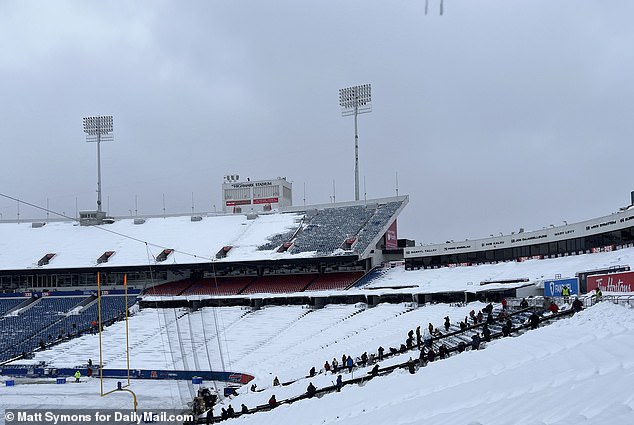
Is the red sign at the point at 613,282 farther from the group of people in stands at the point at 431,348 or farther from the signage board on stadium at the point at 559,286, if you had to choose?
the group of people in stands at the point at 431,348

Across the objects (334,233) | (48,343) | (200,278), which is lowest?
(48,343)

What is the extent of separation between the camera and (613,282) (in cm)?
2708

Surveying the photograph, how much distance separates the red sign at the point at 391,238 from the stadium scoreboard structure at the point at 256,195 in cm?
1469

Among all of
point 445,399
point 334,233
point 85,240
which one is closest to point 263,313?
point 334,233

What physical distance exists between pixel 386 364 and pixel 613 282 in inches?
416

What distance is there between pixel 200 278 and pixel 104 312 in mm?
9711

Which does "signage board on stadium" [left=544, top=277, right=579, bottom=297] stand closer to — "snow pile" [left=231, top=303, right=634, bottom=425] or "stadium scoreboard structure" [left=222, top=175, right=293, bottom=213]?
"snow pile" [left=231, top=303, right=634, bottom=425]

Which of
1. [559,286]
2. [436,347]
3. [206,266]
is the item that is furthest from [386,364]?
[206,266]

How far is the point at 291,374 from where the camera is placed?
95.7 ft

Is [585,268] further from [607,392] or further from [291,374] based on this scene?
[607,392]

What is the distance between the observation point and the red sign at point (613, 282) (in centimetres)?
2617

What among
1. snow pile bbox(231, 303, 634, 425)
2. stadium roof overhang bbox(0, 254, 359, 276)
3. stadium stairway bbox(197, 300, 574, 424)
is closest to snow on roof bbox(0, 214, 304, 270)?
stadium roof overhang bbox(0, 254, 359, 276)

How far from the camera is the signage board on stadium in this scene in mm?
30250

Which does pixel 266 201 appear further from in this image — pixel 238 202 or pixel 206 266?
pixel 206 266
